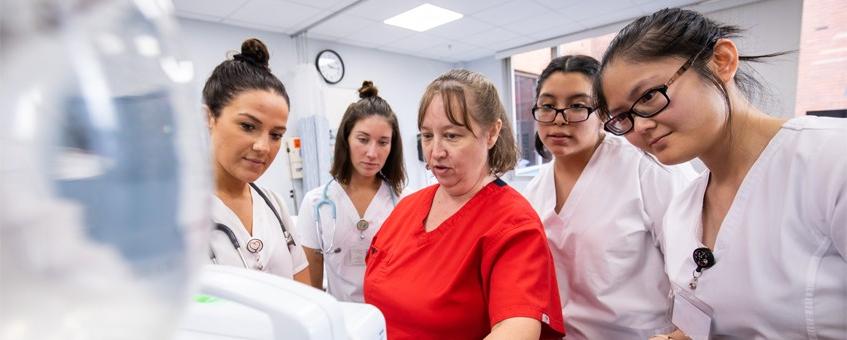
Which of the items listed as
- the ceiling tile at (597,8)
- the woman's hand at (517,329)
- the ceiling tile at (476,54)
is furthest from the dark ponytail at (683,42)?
the ceiling tile at (476,54)

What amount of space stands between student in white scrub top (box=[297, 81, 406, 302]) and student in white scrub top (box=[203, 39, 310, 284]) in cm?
51

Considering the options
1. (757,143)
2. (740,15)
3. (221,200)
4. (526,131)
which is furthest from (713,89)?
(526,131)

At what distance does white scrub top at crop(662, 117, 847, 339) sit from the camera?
27.3 inches

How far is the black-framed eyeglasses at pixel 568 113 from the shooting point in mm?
1169

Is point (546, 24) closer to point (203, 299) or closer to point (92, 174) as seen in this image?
point (203, 299)

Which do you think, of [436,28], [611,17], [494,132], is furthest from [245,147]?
[611,17]

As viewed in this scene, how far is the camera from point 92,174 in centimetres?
21

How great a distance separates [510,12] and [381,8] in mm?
1216

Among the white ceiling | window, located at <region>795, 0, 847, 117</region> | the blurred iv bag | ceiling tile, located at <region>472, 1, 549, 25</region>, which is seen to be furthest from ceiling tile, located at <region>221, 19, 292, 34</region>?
window, located at <region>795, 0, 847, 117</region>

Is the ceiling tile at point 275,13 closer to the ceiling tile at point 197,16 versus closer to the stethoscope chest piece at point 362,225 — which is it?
the ceiling tile at point 197,16

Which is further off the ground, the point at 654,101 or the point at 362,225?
the point at 654,101

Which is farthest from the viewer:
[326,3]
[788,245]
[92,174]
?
[326,3]

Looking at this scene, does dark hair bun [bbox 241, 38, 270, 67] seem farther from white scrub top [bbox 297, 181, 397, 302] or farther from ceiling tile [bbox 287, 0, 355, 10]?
ceiling tile [bbox 287, 0, 355, 10]

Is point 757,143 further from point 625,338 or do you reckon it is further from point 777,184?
point 625,338
